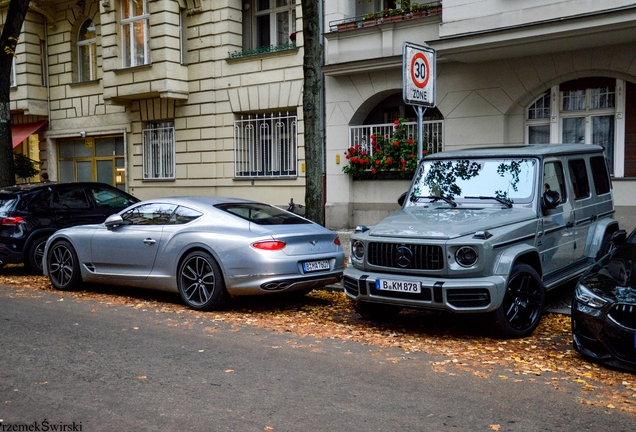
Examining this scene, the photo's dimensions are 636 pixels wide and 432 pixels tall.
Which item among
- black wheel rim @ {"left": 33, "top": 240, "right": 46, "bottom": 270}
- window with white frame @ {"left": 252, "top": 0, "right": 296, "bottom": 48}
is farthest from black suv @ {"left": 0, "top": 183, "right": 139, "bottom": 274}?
window with white frame @ {"left": 252, "top": 0, "right": 296, "bottom": 48}

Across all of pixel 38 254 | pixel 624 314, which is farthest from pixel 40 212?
pixel 624 314

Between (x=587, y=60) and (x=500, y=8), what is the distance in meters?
2.03

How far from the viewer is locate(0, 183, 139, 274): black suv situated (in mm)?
11938

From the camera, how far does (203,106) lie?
20.5 meters

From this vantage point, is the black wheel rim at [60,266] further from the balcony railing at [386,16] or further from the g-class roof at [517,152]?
the balcony railing at [386,16]

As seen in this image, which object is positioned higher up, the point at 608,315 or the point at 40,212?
the point at 40,212

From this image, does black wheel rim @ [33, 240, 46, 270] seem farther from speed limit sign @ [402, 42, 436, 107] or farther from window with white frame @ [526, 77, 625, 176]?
window with white frame @ [526, 77, 625, 176]

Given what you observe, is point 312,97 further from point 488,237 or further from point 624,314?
point 624,314

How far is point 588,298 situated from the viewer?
19.6ft

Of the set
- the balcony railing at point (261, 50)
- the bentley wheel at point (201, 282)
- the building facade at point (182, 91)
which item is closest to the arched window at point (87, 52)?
the building facade at point (182, 91)

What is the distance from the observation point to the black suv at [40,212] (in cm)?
1194

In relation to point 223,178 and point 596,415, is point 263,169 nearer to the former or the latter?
point 223,178

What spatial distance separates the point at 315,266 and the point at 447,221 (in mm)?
2057

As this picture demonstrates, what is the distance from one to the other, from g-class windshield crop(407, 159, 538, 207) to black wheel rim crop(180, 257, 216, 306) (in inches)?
103
